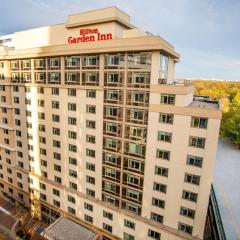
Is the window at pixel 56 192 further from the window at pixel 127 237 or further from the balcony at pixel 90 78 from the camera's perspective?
the balcony at pixel 90 78

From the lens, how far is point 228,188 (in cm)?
4656

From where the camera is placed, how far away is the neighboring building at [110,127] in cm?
2850

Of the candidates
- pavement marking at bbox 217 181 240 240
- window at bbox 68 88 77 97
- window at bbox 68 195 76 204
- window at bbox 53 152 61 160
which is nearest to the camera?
pavement marking at bbox 217 181 240 240

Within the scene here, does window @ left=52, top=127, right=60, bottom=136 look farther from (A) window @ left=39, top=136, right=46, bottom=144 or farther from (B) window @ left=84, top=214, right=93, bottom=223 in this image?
(B) window @ left=84, top=214, right=93, bottom=223

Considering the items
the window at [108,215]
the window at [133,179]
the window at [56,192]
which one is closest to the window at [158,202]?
the window at [133,179]

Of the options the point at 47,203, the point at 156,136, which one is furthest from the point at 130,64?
the point at 47,203

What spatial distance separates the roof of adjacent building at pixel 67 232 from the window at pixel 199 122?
90.4 feet

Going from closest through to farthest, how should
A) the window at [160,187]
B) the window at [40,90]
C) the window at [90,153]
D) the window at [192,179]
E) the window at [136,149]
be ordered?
the window at [192,179]
the window at [160,187]
the window at [136,149]
the window at [90,153]
the window at [40,90]

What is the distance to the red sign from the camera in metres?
31.9

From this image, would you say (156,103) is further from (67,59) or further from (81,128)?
(67,59)

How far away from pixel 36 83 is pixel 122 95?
18.9 metres

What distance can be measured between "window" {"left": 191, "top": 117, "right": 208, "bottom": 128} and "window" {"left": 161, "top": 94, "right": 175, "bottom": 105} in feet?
11.8

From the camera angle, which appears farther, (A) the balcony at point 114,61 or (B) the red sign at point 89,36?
(B) the red sign at point 89,36

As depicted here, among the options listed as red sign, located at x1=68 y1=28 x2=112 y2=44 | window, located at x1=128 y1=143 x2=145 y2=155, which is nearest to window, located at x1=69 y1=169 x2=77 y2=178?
window, located at x1=128 y1=143 x2=145 y2=155
